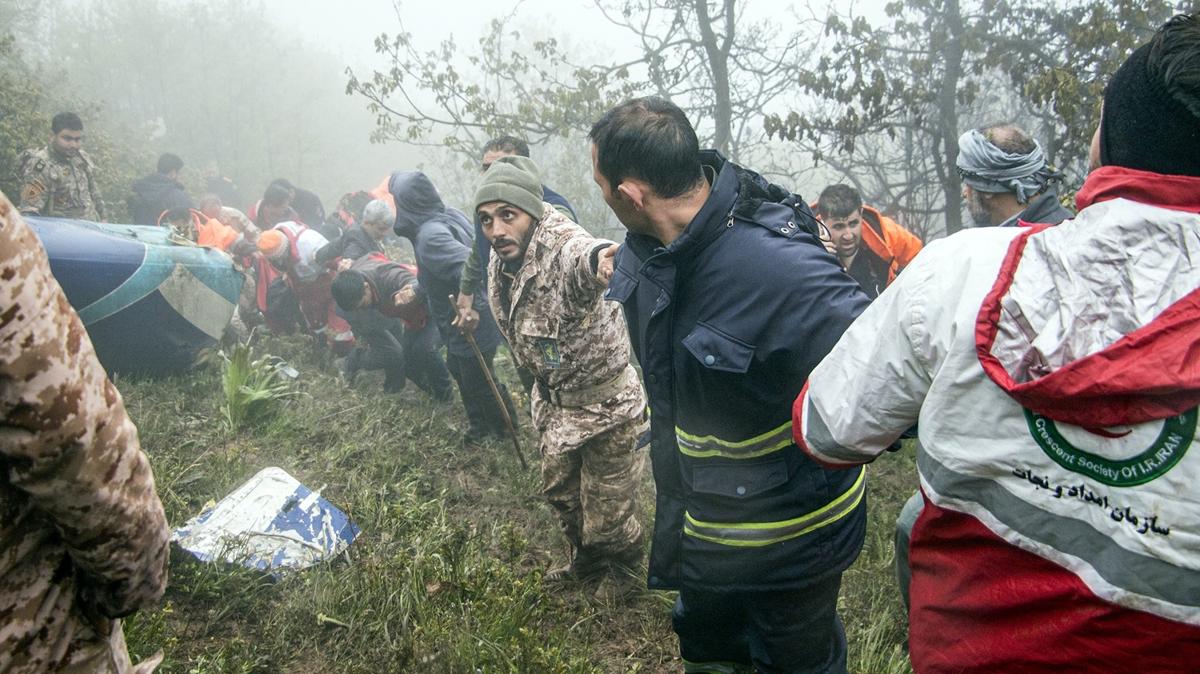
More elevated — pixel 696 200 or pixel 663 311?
pixel 696 200

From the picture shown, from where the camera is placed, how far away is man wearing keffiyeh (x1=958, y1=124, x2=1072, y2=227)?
342cm

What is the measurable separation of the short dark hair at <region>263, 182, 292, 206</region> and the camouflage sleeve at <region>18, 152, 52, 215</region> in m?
2.96

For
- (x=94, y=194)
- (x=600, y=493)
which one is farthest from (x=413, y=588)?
(x=94, y=194)

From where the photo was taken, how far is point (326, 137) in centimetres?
2448

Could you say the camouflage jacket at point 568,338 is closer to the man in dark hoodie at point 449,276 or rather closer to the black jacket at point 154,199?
the man in dark hoodie at point 449,276

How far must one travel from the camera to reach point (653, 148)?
2.07 metres

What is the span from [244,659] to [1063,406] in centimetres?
291

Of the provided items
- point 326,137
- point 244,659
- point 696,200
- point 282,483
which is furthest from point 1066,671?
point 326,137

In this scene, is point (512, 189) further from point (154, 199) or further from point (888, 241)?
point (154, 199)

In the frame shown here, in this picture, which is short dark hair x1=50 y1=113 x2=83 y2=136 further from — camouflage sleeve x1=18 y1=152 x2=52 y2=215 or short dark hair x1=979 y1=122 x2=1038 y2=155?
short dark hair x1=979 y1=122 x2=1038 y2=155

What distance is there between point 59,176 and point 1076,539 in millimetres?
9786

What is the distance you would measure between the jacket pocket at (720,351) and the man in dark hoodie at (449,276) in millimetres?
3479

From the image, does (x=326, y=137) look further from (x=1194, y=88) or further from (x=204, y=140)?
(x=1194, y=88)

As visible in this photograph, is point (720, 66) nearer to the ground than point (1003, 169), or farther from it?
farther from it
